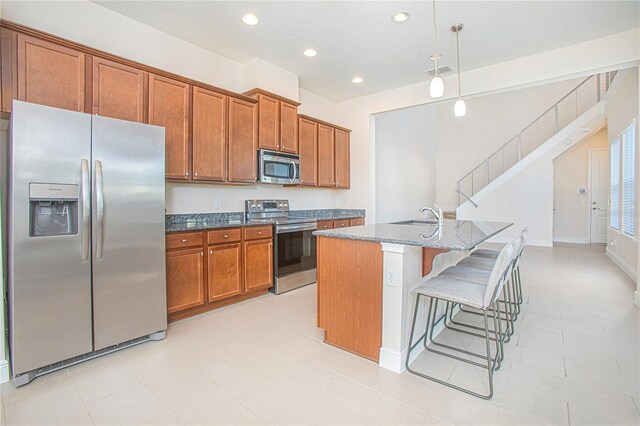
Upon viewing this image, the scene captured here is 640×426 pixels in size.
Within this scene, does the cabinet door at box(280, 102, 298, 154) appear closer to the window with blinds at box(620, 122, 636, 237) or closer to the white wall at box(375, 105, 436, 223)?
the white wall at box(375, 105, 436, 223)

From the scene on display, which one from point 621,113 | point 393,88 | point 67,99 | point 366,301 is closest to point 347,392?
point 366,301

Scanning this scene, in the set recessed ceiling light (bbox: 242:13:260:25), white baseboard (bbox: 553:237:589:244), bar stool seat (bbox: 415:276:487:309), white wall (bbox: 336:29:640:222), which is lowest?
white baseboard (bbox: 553:237:589:244)

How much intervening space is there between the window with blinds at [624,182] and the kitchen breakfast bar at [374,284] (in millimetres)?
3846

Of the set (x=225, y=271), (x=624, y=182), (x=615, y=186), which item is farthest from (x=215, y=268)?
(x=615, y=186)

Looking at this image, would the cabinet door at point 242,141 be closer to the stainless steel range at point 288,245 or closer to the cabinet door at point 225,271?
the stainless steel range at point 288,245

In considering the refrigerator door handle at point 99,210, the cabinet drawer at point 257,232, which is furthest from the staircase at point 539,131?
the refrigerator door handle at point 99,210

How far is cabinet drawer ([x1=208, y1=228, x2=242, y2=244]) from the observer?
10.4 ft

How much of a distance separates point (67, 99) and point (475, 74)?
15.0 ft

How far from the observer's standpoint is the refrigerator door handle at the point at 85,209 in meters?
2.15

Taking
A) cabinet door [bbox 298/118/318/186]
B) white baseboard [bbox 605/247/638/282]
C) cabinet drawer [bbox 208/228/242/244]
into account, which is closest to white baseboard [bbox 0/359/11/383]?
cabinet drawer [bbox 208/228/242/244]

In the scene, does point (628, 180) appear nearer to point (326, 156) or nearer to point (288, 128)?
point (326, 156)

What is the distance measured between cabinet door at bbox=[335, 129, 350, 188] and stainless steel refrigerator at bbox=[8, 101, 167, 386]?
10.4ft

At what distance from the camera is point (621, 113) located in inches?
196

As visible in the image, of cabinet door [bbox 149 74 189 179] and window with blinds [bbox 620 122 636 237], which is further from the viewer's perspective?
window with blinds [bbox 620 122 636 237]
